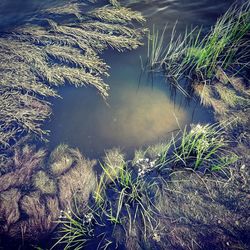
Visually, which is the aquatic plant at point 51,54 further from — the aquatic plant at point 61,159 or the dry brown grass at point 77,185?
the dry brown grass at point 77,185

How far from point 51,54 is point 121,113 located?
5.34 ft

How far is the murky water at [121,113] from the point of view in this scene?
3297 mm

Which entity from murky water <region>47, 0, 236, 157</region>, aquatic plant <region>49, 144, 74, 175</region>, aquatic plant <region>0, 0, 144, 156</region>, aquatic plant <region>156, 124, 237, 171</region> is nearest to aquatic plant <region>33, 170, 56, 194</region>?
aquatic plant <region>49, 144, 74, 175</region>

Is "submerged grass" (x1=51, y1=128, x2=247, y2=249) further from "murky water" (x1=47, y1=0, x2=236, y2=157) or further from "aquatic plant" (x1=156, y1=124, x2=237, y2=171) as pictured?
"murky water" (x1=47, y1=0, x2=236, y2=157)

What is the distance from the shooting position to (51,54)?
13.9 feet

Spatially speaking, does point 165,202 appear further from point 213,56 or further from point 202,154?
point 213,56

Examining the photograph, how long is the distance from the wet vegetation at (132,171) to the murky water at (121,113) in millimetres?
134

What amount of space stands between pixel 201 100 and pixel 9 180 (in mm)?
2484

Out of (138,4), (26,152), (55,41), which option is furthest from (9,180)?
(138,4)

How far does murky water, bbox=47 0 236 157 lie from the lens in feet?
10.8

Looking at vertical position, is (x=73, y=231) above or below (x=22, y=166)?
below

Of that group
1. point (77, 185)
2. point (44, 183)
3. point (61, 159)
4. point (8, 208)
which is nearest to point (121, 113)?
point (61, 159)

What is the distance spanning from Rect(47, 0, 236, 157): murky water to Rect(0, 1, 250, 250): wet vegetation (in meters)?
0.13

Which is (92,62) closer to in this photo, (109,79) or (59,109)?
(109,79)
